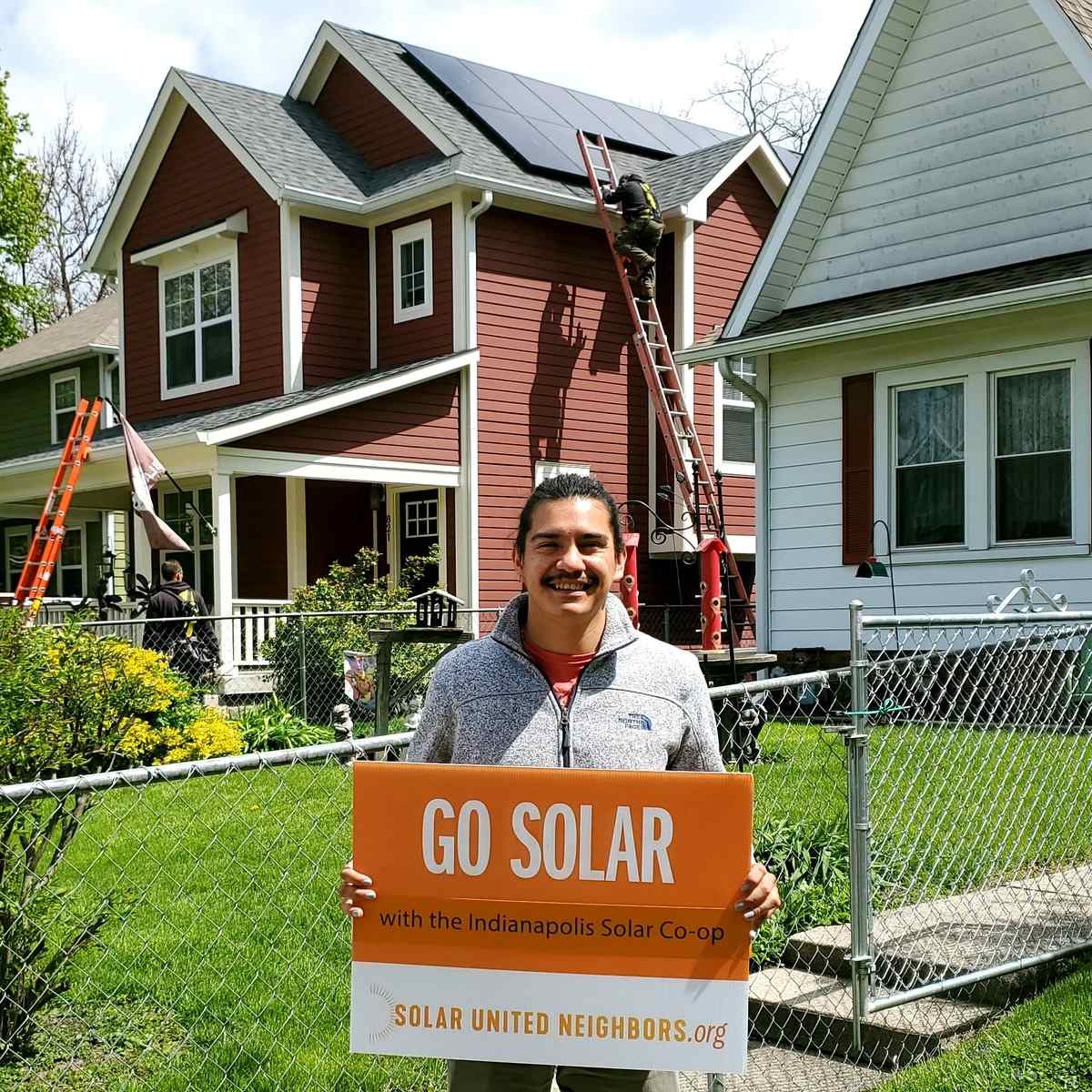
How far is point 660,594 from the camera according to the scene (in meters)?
18.7

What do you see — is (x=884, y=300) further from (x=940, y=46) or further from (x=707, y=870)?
(x=707, y=870)

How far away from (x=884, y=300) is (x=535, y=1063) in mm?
10489

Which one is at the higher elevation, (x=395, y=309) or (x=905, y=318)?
(x=395, y=309)

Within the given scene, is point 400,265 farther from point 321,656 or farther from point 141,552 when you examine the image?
point 321,656

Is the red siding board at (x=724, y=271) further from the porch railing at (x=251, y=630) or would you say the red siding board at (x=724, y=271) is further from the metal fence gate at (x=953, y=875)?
the metal fence gate at (x=953, y=875)

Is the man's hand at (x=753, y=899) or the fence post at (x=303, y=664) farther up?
the man's hand at (x=753, y=899)

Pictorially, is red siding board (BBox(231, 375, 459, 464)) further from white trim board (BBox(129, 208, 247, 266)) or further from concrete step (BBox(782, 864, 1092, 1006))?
concrete step (BBox(782, 864, 1092, 1006))

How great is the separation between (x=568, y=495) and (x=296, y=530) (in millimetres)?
15034

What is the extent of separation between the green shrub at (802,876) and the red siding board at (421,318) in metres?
11.7

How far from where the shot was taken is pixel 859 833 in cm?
426

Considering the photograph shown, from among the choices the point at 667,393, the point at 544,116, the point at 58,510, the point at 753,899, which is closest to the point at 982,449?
the point at 667,393

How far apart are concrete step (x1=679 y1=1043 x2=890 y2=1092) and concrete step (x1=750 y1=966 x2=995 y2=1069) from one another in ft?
0.17

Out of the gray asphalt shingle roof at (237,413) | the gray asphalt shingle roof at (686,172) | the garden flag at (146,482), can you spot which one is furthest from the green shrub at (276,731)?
the gray asphalt shingle roof at (686,172)

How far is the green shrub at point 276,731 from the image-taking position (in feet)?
37.9
